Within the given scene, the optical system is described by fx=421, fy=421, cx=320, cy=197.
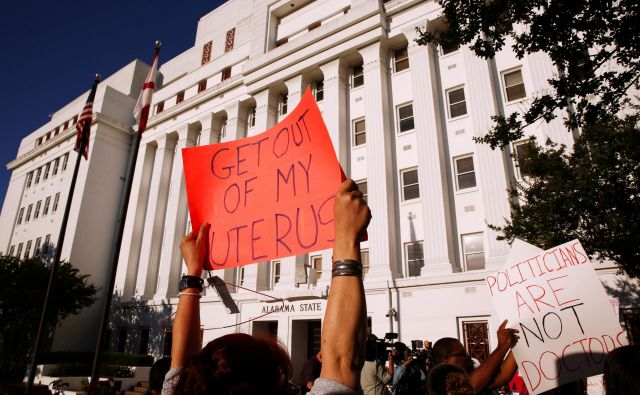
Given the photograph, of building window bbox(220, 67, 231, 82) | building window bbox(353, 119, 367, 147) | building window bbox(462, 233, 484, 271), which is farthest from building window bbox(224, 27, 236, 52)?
building window bbox(462, 233, 484, 271)

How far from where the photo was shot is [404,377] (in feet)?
20.3

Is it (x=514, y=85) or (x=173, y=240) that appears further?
(x=173, y=240)

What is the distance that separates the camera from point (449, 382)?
115 inches

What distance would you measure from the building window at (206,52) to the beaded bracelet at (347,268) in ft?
125

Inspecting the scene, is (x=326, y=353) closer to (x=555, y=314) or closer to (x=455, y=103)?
(x=555, y=314)

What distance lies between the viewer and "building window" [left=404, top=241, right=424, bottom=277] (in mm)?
19578

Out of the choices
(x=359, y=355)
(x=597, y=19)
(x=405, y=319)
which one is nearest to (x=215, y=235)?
(x=359, y=355)

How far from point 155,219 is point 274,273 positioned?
1207cm

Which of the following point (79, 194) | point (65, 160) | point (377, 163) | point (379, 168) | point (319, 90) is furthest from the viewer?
point (65, 160)

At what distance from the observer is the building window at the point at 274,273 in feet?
79.0

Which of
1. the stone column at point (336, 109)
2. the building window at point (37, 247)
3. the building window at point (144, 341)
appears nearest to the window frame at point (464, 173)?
the stone column at point (336, 109)

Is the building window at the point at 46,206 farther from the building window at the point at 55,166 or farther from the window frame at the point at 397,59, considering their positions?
the window frame at the point at 397,59

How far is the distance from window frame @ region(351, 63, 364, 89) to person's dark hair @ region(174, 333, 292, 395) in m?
24.7

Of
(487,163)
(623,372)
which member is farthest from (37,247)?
(623,372)
